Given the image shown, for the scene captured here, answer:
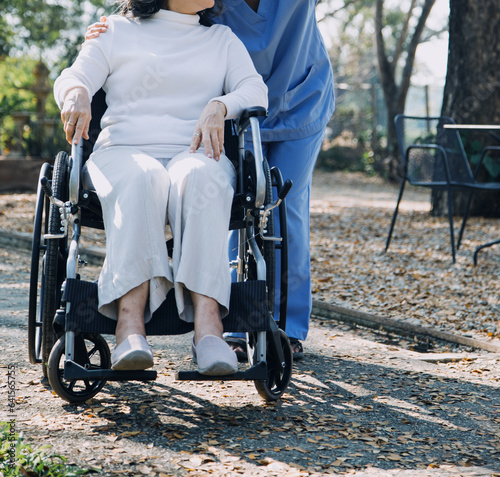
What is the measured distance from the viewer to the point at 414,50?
39.9ft

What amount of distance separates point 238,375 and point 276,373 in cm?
25

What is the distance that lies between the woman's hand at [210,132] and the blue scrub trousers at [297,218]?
619mm

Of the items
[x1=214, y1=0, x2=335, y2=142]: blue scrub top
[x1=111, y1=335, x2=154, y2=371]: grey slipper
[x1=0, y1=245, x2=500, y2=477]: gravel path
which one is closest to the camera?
[x1=0, y1=245, x2=500, y2=477]: gravel path

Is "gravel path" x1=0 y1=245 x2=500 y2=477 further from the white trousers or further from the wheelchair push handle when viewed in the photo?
the wheelchair push handle

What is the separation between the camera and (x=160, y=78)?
2.50 m

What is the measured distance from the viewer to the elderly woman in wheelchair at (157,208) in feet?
6.91

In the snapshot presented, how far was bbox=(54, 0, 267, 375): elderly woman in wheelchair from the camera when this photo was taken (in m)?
2.11

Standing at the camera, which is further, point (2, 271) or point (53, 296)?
point (2, 271)

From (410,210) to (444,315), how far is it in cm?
461

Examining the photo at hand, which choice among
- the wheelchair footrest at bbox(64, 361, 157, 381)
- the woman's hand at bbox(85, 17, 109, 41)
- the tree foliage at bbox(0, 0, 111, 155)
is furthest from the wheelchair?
the tree foliage at bbox(0, 0, 111, 155)

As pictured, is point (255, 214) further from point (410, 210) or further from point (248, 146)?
point (410, 210)

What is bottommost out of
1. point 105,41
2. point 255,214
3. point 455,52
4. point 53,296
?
point 53,296

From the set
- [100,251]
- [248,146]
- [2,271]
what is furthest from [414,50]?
[248,146]

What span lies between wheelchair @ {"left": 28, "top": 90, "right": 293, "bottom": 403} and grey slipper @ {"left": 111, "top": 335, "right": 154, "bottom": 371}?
0.15 ft
